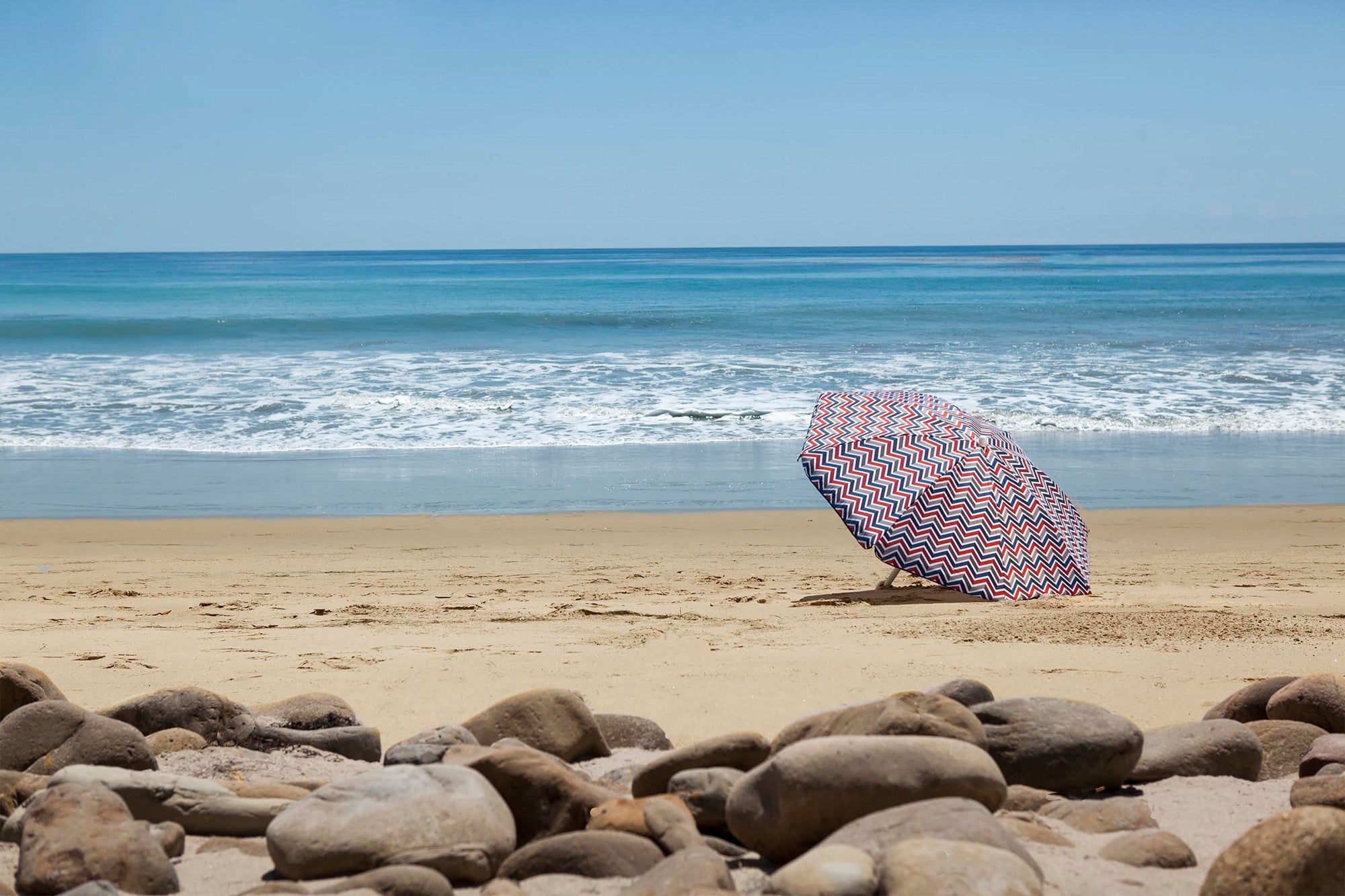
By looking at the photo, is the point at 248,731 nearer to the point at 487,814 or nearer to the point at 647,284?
the point at 487,814

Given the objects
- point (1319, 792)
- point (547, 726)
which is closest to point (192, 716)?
point (547, 726)

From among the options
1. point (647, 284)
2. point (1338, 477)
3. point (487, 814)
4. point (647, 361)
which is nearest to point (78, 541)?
point (487, 814)

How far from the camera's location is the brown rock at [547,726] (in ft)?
13.5

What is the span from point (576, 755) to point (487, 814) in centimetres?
113

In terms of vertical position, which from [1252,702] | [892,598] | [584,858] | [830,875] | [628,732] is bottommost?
[892,598]

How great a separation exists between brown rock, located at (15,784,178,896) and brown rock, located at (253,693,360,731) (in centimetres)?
126

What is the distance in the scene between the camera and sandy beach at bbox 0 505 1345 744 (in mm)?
5266

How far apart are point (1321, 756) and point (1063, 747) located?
2.77 feet

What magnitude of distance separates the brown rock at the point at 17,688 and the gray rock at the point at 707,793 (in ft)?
7.74

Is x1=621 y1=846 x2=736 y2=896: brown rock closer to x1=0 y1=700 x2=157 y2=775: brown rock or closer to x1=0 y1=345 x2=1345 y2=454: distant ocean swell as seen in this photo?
x1=0 y1=700 x2=157 y2=775: brown rock

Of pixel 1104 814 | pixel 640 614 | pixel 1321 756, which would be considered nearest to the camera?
pixel 1104 814

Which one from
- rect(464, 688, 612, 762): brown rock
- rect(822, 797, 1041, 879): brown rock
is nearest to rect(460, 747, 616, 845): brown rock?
rect(822, 797, 1041, 879): brown rock

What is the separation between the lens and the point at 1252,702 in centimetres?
445

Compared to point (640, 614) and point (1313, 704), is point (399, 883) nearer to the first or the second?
point (1313, 704)
